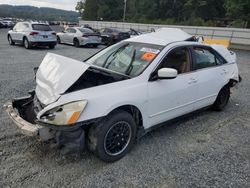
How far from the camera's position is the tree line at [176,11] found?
32.9m

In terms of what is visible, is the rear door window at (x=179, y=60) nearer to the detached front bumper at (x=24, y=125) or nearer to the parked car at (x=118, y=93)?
the parked car at (x=118, y=93)

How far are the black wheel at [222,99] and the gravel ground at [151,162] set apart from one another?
2.43 feet

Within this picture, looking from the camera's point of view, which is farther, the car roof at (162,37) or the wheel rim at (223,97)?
the wheel rim at (223,97)

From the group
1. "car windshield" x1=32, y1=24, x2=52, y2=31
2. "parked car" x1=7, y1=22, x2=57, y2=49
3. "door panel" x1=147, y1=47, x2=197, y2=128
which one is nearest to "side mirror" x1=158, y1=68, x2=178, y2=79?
"door panel" x1=147, y1=47, x2=197, y2=128

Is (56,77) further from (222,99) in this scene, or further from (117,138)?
(222,99)

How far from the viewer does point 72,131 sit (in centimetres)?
287

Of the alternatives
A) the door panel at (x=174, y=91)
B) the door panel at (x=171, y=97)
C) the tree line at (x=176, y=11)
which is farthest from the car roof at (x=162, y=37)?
the tree line at (x=176, y=11)

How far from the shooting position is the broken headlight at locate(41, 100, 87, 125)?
2.76 m

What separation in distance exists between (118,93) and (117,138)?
2.01 feet

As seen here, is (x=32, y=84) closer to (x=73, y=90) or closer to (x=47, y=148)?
(x=47, y=148)

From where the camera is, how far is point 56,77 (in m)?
3.22

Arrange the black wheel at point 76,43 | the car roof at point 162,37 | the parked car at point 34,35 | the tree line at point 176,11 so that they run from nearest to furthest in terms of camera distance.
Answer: the car roof at point 162,37
the parked car at point 34,35
the black wheel at point 76,43
the tree line at point 176,11

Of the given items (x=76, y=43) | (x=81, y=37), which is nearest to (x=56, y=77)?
(x=81, y=37)

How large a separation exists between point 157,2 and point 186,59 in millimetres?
59832
